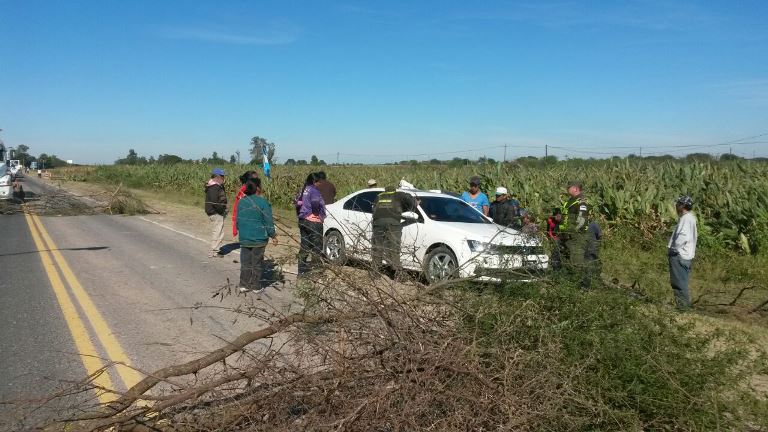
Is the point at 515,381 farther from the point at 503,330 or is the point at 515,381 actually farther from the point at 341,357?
the point at 341,357

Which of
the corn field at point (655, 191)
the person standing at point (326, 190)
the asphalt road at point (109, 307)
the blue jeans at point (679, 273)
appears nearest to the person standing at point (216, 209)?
the asphalt road at point (109, 307)

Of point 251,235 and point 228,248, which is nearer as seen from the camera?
point 251,235

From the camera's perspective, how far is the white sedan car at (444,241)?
4543 millimetres

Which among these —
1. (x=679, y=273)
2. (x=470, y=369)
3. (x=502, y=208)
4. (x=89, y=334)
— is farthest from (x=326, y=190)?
(x=470, y=369)

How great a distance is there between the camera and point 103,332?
6793 mm

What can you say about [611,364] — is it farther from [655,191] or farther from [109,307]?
[655,191]

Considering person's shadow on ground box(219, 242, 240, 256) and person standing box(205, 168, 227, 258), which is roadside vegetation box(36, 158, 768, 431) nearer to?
person standing box(205, 168, 227, 258)

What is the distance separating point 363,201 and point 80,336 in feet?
19.9

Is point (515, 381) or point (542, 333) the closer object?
point (515, 381)

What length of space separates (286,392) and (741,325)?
6.33 metres

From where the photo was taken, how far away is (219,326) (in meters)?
7.07

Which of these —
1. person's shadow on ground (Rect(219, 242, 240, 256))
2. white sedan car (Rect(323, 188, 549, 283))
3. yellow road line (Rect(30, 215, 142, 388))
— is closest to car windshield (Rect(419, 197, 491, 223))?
white sedan car (Rect(323, 188, 549, 283))

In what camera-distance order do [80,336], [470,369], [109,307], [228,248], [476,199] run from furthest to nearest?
[228,248] < [476,199] < [109,307] < [80,336] < [470,369]

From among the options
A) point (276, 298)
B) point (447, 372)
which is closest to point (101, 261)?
point (276, 298)
